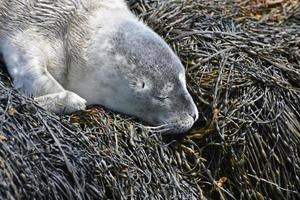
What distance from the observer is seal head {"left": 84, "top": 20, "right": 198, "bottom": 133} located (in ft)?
10.1

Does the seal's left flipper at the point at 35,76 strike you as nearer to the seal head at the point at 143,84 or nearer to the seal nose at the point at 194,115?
the seal head at the point at 143,84

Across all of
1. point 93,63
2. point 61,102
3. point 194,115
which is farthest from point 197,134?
point 61,102

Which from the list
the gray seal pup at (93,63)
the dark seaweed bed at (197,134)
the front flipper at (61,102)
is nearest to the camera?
the dark seaweed bed at (197,134)

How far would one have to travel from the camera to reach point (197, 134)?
3.27 m

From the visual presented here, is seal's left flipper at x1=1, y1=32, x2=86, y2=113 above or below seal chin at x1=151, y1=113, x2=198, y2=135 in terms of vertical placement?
above

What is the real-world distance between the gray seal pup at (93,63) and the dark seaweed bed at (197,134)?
0.07 metres

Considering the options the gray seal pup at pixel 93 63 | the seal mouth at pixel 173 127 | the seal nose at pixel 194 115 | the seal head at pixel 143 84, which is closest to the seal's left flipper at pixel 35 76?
the gray seal pup at pixel 93 63

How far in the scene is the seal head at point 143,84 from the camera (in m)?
3.07

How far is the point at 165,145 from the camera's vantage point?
316 cm

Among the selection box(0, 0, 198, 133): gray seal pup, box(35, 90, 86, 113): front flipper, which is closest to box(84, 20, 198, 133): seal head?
box(0, 0, 198, 133): gray seal pup

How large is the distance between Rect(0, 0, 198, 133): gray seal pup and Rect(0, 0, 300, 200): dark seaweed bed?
2.8 inches

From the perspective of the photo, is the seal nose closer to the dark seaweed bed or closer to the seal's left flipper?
the dark seaweed bed

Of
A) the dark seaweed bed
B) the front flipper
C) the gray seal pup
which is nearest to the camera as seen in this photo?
the dark seaweed bed

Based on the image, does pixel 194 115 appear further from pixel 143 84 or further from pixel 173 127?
pixel 143 84
